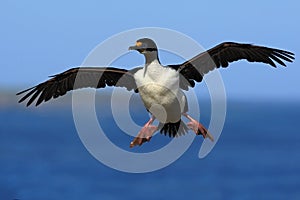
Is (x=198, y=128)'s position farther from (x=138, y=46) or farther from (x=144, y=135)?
(x=138, y=46)

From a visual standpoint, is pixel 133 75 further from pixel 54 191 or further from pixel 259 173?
pixel 259 173

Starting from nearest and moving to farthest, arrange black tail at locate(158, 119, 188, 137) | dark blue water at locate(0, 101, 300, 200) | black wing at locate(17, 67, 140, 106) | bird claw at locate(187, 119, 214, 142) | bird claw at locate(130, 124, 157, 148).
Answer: bird claw at locate(130, 124, 157, 148), bird claw at locate(187, 119, 214, 142), black tail at locate(158, 119, 188, 137), black wing at locate(17, 67, 140, 106), dark blue water at locate(0, 101, 300, 200)

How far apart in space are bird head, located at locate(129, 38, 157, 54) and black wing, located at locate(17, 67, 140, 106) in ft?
4.85

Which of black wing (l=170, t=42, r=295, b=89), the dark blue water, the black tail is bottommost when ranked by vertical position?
the black tail

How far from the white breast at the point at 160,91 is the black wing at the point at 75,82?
1229 millimetres

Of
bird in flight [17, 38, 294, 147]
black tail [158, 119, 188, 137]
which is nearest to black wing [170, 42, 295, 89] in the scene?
bird in flight [17, 38, 294, 147]

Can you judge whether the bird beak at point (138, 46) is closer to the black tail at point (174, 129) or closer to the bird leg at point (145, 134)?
the bird leg at point (145, 134)

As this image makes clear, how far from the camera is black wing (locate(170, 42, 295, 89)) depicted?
47.3 ft

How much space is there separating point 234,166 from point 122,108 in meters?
83.4

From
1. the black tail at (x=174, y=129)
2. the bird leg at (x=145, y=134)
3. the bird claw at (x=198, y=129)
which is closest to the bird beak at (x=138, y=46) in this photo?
the bird leg at (x=145, y=134)

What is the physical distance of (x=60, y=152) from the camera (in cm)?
10500

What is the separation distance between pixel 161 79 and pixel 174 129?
4.22ft

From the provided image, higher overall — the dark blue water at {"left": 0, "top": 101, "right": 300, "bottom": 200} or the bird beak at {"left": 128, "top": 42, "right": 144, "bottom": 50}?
the dark blue water at {"left": 0, "top": 101, "right": 300, "bottom": 200}

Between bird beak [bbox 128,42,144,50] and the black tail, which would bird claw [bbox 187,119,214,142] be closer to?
the black tail
